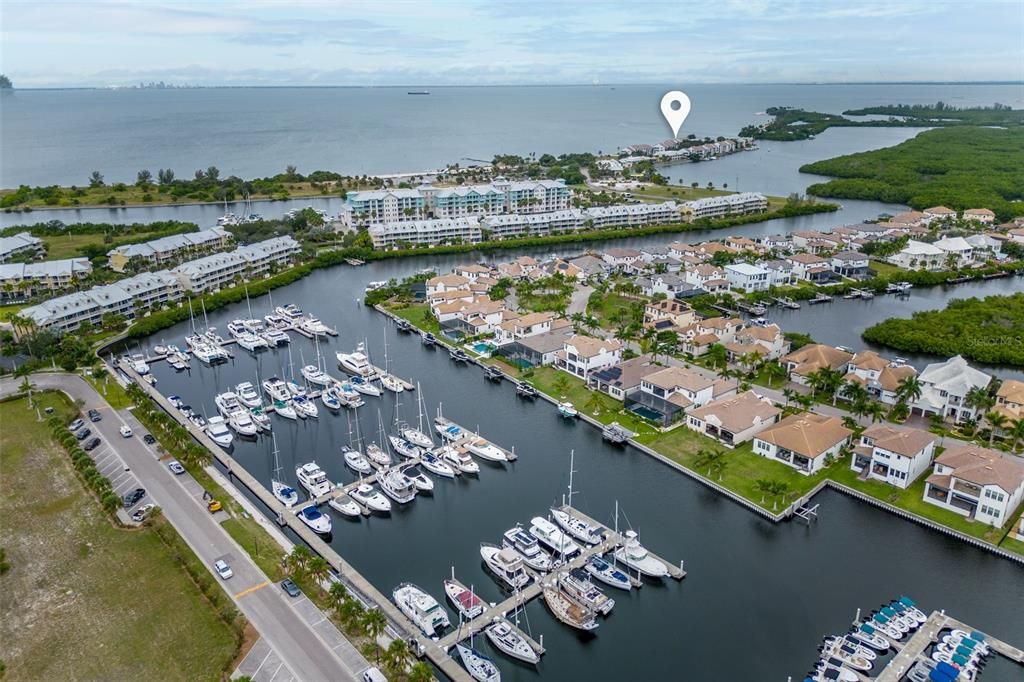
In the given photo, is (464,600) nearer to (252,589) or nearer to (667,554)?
(252,589)

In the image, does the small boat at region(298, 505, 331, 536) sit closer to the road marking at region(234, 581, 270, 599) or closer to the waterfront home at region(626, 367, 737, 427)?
the road marking at region(234, 581, 270, 599)

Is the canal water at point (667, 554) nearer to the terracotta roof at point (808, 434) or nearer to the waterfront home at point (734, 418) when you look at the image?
the terracotta roof at point (808, 434)

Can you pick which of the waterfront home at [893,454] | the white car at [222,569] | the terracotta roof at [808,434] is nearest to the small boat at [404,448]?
the white car at [222,569]

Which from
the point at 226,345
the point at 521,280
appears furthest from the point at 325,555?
the point at 521,280

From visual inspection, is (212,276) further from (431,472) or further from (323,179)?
(323,179)

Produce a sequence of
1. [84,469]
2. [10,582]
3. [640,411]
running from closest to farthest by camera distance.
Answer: [10,582], [84,469], [640,411]

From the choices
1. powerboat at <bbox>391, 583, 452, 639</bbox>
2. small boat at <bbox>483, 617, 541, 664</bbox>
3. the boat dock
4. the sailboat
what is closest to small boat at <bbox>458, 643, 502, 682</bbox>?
small boat at <bbox>483, 617, 541, 664</bbox>

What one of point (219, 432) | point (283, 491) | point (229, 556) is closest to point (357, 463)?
point (283, 491)
